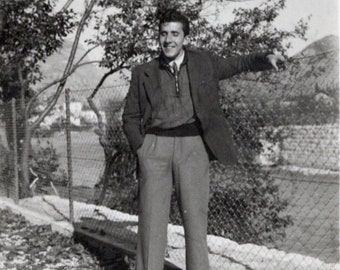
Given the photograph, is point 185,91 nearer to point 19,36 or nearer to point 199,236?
point 199,236

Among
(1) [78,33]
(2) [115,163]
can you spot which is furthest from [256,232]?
(1) [78,33]

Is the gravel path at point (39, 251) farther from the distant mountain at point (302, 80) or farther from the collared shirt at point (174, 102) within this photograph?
the distant mountain at point (302, 80)

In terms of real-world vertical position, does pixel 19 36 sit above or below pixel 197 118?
above

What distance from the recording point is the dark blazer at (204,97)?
3.66 m

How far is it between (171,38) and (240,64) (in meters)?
0.49

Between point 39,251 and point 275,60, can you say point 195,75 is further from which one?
point 39,251

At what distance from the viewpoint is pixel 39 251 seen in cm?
611

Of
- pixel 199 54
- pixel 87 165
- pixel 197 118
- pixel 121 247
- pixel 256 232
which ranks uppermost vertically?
pixel 199 54

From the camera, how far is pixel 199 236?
3812 millimetres

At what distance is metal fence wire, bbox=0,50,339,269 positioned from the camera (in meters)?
5.25

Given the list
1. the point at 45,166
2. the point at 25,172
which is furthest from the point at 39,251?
the point at 45,166

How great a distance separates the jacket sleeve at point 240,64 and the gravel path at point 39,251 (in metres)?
2.70

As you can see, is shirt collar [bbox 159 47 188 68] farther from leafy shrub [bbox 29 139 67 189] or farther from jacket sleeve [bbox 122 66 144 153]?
leafy shrub [bbox 29 139 67 189]

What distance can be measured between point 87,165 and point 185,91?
4.10m
